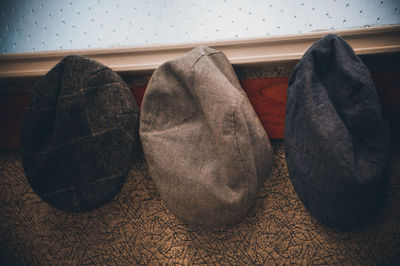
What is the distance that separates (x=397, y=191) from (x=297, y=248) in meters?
0.38

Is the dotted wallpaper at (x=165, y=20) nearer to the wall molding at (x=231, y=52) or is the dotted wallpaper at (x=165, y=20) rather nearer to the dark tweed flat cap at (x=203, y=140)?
the wall molding at (x=231, y=52)

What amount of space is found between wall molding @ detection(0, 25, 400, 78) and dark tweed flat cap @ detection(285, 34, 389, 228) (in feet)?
0.37

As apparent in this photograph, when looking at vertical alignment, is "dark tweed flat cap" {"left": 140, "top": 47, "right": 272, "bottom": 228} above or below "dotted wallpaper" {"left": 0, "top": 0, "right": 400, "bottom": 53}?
below

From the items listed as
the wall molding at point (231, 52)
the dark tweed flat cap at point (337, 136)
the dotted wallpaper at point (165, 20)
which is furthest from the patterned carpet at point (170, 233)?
the dotted wallpaper at point (165, 20)

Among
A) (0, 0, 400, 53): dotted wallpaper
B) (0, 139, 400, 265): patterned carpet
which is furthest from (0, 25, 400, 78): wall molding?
(0, 139, 400, 265): patterned carpet

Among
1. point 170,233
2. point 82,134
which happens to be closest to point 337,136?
point 170,233

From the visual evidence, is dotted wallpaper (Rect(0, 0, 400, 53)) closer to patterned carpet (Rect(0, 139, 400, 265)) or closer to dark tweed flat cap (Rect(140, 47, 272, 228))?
dark tweed flat cap (Rect(140, 47, 272, 228))

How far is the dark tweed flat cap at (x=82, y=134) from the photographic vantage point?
0.66m

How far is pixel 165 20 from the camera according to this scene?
80cm

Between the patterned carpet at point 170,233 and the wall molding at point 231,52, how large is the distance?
1.00 ft

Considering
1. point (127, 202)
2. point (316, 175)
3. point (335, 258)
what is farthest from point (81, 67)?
point (335, 258)

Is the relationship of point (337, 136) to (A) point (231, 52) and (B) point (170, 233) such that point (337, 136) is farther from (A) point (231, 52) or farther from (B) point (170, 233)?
(B) point (170, 233)

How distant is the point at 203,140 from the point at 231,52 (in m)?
0.33

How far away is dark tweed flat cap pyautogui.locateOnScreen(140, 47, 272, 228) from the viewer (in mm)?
579
